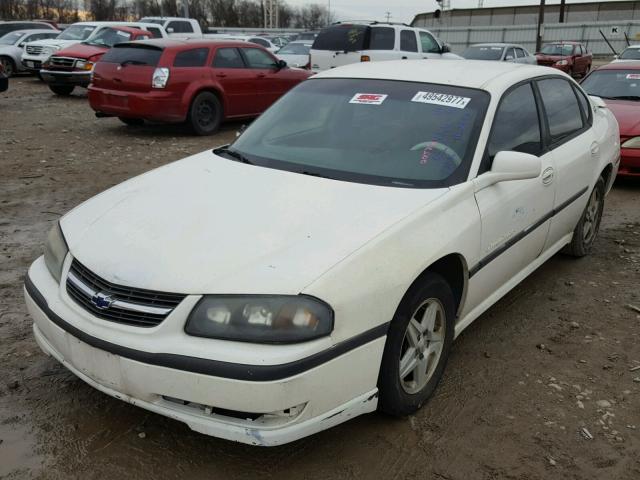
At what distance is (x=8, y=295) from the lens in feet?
13.4

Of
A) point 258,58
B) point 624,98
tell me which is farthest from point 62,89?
point 624,98

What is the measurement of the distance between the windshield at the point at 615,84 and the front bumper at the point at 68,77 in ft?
35.0

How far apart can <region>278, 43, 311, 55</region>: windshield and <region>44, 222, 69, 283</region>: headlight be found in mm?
15997

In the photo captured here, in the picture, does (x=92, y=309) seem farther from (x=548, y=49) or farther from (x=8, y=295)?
(x=548, y=49)

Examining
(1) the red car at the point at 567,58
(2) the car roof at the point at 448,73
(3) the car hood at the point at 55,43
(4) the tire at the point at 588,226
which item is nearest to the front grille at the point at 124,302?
(2) the car roof at the point at 448,73

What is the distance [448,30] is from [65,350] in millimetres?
49511

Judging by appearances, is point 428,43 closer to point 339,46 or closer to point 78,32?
point 339,46

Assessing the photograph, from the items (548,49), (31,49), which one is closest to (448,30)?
(548,49)

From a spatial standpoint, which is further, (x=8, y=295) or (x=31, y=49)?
(x=31, y=49)

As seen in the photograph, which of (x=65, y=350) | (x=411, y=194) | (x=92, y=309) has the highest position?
Answer: (x=411, y=194)

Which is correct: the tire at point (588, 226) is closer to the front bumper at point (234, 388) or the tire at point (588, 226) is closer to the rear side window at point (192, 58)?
the front bumper at point (234, 388)

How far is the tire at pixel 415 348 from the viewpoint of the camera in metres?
2.58

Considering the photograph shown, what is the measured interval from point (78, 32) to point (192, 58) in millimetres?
8713

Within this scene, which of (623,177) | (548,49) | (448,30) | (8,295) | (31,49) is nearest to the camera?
(8,295)
